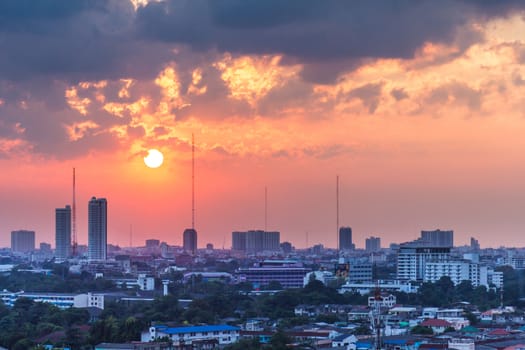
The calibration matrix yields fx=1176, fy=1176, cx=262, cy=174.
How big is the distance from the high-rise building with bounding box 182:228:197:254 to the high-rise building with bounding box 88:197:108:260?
35.9 feet

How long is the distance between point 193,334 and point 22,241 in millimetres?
91234

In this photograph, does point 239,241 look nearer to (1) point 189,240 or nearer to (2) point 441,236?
(1) point 189,240

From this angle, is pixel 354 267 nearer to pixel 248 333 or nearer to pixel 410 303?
pixel 410 303

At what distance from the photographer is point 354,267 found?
175 feet

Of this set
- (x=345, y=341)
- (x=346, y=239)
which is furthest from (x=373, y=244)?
(x=345, y=341)

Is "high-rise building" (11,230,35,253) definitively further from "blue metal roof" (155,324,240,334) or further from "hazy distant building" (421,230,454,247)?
"blue metal roof" (155,324,240,334)

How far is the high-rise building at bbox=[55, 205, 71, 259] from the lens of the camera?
85.8m

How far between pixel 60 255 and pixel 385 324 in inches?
2432

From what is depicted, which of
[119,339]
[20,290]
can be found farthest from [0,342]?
[20,290]

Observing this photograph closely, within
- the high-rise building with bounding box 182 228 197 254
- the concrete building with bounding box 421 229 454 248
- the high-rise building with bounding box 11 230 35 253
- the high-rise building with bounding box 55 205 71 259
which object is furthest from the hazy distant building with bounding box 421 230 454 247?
the high-rise building with bounding box 11 230 35 253

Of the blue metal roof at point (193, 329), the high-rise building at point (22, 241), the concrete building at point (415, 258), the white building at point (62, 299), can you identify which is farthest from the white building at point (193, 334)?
the high-rise building at point (22, 241)

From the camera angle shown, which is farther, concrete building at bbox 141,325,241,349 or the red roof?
the red roof

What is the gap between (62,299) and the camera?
40281 millimetres

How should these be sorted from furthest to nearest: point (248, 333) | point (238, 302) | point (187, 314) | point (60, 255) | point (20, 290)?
point (60, 255), point (20, 290), point (238, 302), point (187, 314), point (248, 333)
